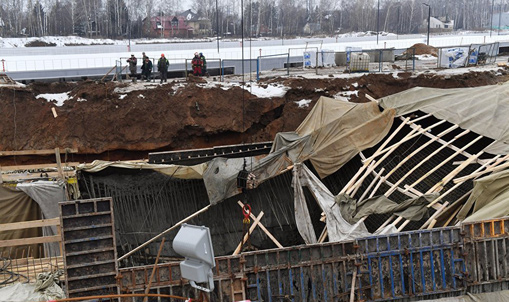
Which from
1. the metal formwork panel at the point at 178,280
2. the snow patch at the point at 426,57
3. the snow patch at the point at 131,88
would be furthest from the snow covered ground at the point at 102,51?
the metal formwork panel at the point at 178,280

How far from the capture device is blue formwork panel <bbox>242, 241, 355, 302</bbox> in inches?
382

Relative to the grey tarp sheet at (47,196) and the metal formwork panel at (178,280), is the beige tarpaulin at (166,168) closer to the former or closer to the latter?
the grey tarp sheet at (47,196)

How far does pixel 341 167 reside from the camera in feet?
46.6

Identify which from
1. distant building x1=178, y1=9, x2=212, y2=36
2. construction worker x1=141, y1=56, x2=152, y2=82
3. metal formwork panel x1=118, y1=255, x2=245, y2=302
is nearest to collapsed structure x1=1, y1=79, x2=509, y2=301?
metal formwork panel x1=118, y1=255, x2=245, y2=302

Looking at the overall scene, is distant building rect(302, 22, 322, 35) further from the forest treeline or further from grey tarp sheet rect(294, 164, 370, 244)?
grey tarp sheet rect(294, 164, 370, 244)

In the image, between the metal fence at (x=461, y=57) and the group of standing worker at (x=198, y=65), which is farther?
the metal fence at (x=461, y=57)

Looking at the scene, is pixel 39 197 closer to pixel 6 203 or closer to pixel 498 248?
pixel 6 203

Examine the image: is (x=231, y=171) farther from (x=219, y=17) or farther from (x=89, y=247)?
(x=219, y=17)

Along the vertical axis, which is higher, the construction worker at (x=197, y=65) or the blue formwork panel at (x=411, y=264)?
the construction worker at (x=197, y=65)

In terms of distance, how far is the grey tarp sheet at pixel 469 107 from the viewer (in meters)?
13.4

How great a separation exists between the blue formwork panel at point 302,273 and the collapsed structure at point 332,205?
0.02 metres

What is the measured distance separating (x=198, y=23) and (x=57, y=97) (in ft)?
167

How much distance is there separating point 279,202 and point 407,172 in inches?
132

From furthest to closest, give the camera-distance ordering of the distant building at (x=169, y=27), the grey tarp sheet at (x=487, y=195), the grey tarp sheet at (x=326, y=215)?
the distant building at (x=169, y=27) < the grey tarp sheet at (x=326, y=215) < the grey tarp sheet at (x=487, y=195)
